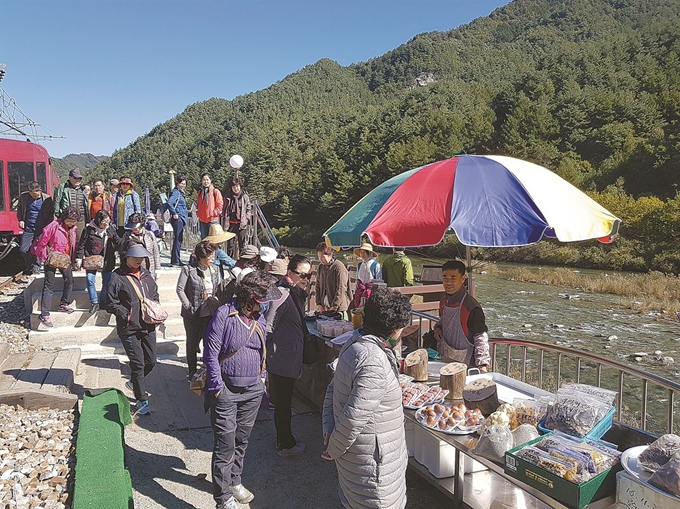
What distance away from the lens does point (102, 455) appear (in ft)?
12.4

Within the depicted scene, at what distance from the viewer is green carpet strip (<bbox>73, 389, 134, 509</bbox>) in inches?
127

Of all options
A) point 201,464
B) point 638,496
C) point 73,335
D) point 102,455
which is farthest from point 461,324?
point 73,335

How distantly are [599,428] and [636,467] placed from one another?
0.44 meters

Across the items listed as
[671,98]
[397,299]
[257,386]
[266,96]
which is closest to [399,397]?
[397,299]

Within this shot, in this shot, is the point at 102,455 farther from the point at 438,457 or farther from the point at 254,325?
the point at 438,457

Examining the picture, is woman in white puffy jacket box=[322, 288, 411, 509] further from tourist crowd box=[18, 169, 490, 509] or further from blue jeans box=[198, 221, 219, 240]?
blue jeans box=[198, 221, 219, 240]

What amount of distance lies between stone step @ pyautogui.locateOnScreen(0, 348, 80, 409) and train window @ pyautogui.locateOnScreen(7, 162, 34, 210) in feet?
29.7

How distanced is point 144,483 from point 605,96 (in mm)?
70627

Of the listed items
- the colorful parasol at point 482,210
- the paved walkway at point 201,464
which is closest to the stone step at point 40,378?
the paved walkway at point 201,464

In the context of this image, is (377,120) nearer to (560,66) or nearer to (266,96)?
(560,66)

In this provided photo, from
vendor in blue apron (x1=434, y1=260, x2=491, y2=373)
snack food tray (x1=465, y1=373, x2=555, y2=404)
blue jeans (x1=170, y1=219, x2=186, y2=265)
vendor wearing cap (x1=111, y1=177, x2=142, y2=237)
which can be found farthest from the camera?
blue jeans (x1=170, y1=219, x2=186, y2=265)

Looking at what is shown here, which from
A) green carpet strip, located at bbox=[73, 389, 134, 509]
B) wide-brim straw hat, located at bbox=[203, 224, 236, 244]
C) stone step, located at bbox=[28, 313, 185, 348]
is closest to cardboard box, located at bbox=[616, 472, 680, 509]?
green carpet strip, located at bbox=[73, 389, 134, 509]

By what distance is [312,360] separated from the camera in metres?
5.18

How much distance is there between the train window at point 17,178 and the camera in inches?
543
